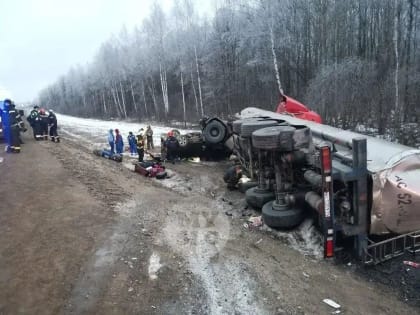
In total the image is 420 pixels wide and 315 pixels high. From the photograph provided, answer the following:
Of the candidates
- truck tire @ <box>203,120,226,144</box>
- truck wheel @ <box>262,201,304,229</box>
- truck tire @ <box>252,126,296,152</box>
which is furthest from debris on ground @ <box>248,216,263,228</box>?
truck tire @ <box>203,120,226,144</box>

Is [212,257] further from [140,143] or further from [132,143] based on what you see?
[132,143]

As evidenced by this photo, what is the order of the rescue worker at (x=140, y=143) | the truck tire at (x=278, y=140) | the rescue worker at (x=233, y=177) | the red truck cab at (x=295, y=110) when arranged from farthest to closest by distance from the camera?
the rescue worker at (x=140, y=143) < the red truck cab at (x=295, y=110) < the rescue worker at (x=233, y=177) < the truck tire at (x=278, y=140)

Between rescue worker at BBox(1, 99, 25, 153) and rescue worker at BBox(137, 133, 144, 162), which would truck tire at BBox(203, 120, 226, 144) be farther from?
rescue worker at BBox(1, 99, 25, 153)

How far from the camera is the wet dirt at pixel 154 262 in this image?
3.96 m

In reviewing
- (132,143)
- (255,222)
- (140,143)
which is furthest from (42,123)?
(255,222)

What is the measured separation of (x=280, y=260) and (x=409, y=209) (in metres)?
1.64

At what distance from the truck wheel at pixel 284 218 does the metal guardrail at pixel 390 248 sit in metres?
1.22

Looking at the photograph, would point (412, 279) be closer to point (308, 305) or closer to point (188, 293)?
point (308, 305)

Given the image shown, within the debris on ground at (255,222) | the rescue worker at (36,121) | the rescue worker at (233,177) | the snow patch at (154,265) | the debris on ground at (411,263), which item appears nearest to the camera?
the snow patch at (154,265)

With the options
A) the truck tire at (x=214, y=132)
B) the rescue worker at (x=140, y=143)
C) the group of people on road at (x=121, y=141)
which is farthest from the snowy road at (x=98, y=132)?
the truck tire at (x=214, y=132)

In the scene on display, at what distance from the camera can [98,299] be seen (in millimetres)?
4004

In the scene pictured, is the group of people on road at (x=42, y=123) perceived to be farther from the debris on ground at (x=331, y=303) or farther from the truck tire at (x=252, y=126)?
the debris on ground at (x=331, y=303)

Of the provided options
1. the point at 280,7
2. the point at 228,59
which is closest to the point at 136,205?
the point at 280,7

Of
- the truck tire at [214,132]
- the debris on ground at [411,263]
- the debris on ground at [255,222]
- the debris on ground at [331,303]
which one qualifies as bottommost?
the debris on ground at [411,263]
